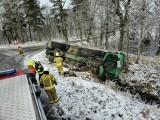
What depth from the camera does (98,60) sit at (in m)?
12.3

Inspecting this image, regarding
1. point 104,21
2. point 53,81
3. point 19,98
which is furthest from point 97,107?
point 104,21

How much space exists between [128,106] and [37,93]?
5.09 meters

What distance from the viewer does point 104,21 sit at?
73.2 feet

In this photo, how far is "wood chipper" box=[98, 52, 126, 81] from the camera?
11.4 metres

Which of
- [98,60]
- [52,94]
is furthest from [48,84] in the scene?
[98,60]

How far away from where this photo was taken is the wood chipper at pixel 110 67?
1137 cm

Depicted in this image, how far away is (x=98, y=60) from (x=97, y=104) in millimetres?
4325

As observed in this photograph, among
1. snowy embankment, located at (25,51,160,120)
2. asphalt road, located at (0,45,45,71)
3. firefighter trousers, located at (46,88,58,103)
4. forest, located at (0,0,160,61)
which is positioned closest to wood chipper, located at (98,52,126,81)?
snowy embankment, located at (25,51,160,120)

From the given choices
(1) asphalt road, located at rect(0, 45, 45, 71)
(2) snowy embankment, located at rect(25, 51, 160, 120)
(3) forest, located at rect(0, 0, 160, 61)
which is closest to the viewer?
(2) snowy embankment, located at rect(25, 51, 160, 120)

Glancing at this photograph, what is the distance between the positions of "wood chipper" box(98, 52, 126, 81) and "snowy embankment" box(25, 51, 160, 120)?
Result: 50.6 inches

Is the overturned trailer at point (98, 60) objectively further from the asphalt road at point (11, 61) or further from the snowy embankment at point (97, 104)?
the asphalt road at point (11, 61)

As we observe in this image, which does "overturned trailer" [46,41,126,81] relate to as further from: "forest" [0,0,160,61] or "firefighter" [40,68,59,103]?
"firefighter" [40,68,59,103]

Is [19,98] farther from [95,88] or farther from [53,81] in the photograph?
[95,88]

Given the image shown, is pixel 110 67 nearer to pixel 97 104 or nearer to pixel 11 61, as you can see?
pixel 97 104
